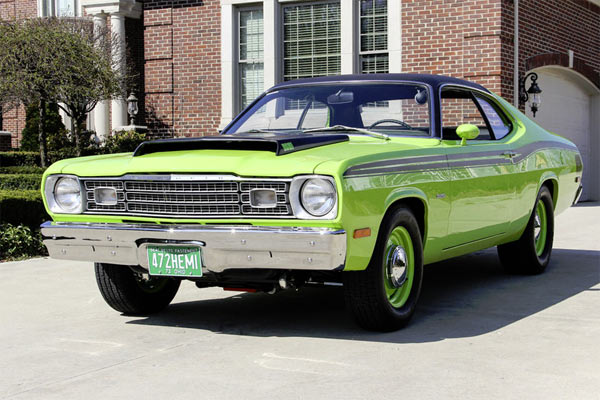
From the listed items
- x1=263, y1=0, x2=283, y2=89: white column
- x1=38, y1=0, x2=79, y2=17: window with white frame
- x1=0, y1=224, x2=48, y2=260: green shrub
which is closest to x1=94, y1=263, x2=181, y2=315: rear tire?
x1=0, y1=224, x2=48, y2=260: green shrub

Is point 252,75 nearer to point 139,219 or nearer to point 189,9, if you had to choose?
point 189,9

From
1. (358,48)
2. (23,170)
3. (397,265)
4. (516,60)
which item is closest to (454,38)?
(516,60)

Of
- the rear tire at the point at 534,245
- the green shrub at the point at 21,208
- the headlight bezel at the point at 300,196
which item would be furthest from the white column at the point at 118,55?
the headlight bezel at the point at 300,196

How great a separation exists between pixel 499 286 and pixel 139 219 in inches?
129

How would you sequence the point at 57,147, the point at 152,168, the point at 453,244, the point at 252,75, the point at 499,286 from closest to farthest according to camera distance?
the point at 152,168, the point at 453,244, the point at 499,286, the point at 252,75, the point at 57,147

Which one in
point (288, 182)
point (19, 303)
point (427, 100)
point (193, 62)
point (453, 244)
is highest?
point (193, 62)

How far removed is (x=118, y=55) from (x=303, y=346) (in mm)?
15072

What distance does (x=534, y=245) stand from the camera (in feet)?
25.2

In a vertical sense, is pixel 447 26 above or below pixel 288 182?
above

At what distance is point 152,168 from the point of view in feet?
17.2

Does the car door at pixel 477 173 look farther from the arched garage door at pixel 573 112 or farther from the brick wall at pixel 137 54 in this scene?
the brick wall at pixel 137 54

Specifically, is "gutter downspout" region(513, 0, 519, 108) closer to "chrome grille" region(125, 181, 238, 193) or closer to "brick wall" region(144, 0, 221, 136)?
"brick wall" region(144, 0, 221, 136)

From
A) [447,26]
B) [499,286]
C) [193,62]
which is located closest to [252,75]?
[193,62]

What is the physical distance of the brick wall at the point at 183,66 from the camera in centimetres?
1664
